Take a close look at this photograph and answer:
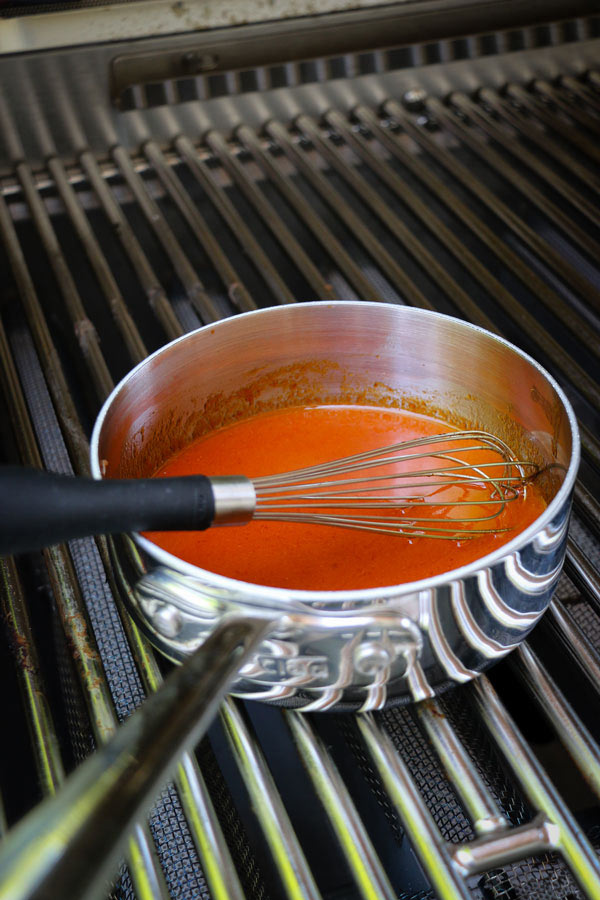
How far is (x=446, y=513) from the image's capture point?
2.16ft

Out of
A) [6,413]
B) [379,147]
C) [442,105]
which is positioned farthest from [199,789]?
[442,105]

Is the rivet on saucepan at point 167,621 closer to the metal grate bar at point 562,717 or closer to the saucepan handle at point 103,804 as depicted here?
the saucepan handle at point 103,804

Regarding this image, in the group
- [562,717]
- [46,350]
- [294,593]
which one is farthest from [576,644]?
[46,350]

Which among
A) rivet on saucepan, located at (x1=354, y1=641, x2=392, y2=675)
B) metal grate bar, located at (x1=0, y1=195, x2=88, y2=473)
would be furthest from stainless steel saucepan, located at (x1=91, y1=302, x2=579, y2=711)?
metal grate bar, located at (x1=0, y1=195, x2=88, y2=473)

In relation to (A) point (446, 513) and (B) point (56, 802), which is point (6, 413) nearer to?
(A) point (446, 513)

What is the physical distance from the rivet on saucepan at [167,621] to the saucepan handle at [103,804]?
103 mm

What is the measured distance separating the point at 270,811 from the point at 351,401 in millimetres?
379

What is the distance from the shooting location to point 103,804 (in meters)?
0.28

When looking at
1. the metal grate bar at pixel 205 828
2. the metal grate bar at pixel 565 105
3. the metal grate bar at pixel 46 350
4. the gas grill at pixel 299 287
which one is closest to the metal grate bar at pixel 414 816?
the gas grill at pixel 299 287

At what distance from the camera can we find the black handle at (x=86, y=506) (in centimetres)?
43

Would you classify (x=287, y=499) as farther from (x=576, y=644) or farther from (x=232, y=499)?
(x=576, y=644)

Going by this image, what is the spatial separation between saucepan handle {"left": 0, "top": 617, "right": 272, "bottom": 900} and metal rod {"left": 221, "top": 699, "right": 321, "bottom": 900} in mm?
179

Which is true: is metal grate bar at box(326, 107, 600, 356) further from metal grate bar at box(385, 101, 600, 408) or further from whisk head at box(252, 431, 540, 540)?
whisk head at box(252, 431, 540, 540)

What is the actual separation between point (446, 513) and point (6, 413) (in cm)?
50
